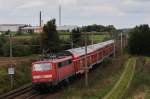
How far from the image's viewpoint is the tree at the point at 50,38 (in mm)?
74562

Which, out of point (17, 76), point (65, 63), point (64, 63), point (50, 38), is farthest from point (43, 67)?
point (50, 38)

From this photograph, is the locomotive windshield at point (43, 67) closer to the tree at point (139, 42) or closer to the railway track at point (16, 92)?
the railway track at point (16, 92)

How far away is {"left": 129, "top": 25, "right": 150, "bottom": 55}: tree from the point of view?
99.2m

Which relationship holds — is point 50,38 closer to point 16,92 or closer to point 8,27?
point 16,92

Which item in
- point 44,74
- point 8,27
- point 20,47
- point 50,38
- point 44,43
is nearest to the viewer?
point 44,74

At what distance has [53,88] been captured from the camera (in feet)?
140

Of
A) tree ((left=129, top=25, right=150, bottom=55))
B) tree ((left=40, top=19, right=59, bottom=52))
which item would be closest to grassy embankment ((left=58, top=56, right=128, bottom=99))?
tree ((left=40, top=19, right=59, bottom=52))

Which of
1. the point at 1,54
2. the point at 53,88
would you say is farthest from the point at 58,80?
the point at 1,54

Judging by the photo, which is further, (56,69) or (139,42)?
(139,42)

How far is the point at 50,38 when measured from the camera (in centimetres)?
7519

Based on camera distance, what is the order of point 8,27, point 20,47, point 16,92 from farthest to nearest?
point 8,27
point 20,47
point 16,92

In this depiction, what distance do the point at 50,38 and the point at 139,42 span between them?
2931 cm

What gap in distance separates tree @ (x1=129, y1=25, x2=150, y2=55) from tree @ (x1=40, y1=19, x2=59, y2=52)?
26.4 metres

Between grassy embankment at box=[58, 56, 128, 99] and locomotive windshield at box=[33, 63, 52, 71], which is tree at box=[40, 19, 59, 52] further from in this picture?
locomotive windshield at box=[33, 63, 52, 71]
